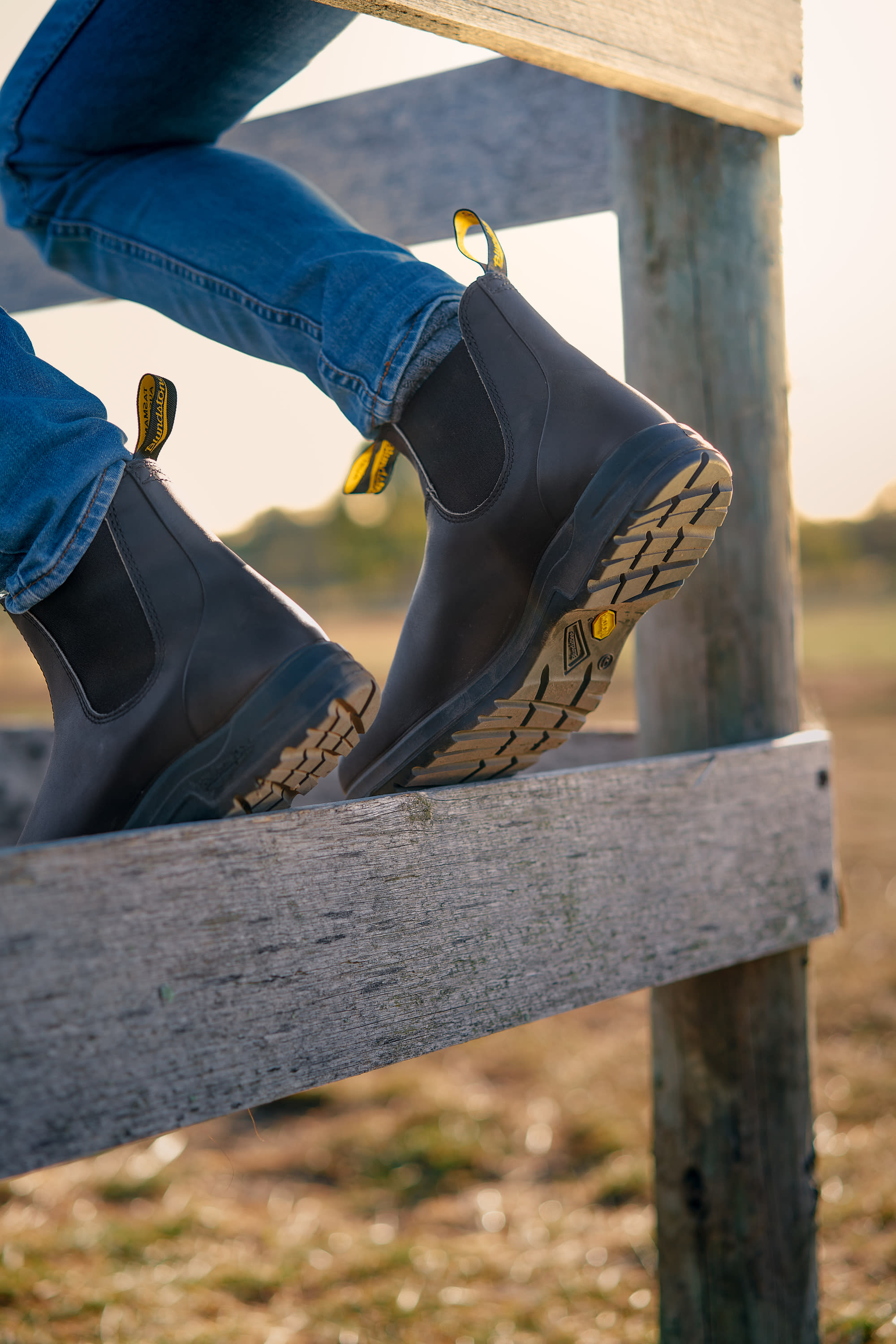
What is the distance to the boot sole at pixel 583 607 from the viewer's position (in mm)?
868

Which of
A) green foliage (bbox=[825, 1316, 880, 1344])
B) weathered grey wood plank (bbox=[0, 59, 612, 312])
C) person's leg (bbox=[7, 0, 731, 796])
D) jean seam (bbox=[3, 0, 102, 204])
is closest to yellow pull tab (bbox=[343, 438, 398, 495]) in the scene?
person's leg (bbox=[7, 0, 731, 796])

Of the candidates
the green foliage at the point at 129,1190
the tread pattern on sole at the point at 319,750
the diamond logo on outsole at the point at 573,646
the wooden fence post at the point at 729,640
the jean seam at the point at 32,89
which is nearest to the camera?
the tread pattern on sole at the point at 319,750

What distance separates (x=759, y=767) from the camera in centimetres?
132

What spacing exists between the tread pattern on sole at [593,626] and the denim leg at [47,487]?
0.35 m

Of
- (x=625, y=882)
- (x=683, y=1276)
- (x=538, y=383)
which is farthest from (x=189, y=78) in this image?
(x=683, y=1276)

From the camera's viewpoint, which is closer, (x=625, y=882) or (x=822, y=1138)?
(x=625, y=882)

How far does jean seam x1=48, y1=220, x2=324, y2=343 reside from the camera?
3.36ft

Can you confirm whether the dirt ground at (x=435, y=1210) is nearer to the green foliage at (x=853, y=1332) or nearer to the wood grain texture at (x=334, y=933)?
the green foliage at (x=853, y=1332)

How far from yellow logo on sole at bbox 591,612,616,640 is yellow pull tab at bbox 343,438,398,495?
294 mm

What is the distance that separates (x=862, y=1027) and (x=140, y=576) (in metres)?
3.36

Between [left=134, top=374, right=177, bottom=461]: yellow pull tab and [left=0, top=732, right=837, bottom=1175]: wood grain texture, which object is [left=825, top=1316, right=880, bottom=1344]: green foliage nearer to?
[left=0, top=732, right=837, bottom=1175]: wood grain texture

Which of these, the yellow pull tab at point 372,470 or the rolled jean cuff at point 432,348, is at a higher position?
the rolled jean cuff at point 432,348

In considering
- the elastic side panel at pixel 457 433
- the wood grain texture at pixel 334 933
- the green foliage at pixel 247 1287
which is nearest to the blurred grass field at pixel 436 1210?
the green foliage at pixel 247 1287

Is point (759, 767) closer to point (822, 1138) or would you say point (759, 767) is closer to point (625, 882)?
point (625, 882)
